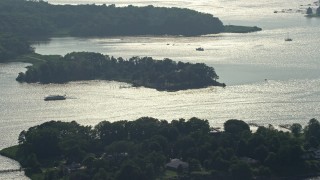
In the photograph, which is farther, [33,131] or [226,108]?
[226,108]

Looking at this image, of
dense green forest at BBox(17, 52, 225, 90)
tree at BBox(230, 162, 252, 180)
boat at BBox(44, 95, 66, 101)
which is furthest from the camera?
dense green forest at BBox(17, 52, 225, 90)

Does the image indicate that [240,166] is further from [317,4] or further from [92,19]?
[317,4]

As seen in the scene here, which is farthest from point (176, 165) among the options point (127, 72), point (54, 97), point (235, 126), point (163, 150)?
point (127, 72)

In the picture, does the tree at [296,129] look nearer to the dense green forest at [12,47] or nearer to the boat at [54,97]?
the boat at [54,97]

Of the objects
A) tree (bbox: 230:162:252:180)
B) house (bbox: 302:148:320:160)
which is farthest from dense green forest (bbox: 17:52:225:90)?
tree (bbox: 230:162:252:180)

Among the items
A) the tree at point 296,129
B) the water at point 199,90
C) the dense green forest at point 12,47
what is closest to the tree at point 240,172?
the tree at point 296,129

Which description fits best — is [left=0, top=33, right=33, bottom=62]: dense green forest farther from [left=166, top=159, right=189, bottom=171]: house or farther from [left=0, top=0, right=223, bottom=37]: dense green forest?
[left=166, top=159, right=189, bottom=171]: house

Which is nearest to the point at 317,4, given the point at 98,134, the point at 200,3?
the point at 200,3

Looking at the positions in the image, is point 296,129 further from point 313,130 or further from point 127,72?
point 127,72
